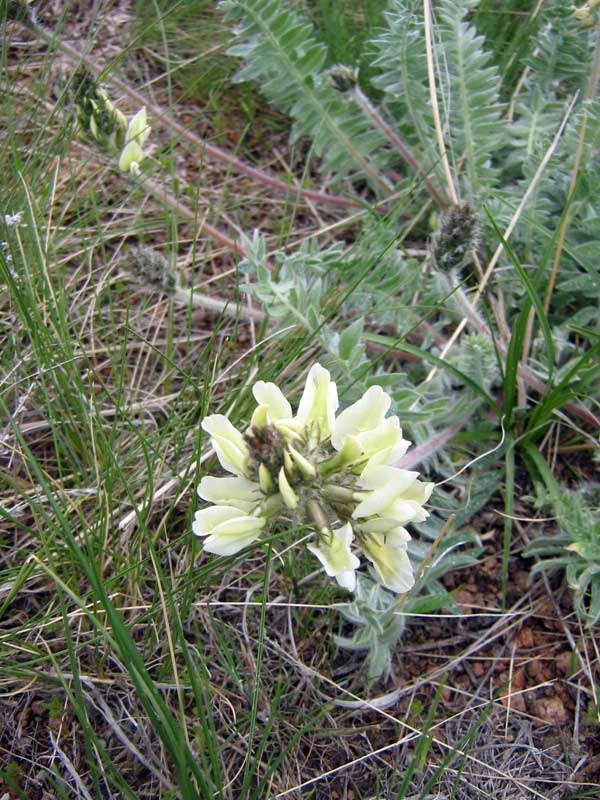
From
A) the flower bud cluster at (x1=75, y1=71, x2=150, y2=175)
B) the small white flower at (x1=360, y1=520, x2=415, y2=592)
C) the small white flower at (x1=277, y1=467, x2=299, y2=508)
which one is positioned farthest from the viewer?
the flower bud cluster at (x1=75, y1=71, x2=150, y2=175)

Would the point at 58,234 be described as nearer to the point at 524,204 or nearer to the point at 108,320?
the point at 108,320

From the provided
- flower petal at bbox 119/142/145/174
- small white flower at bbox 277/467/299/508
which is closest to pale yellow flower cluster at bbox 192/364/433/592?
small white flower at bbox 277/467/299/508

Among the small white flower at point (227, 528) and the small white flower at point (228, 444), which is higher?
the small white flower at point (228, 444)

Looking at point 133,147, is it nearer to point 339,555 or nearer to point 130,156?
point 130,156

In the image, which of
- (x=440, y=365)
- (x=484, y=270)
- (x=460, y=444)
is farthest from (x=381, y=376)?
(x=484, y=270)

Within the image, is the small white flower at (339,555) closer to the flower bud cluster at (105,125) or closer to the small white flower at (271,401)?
the small white flower at (271,401)

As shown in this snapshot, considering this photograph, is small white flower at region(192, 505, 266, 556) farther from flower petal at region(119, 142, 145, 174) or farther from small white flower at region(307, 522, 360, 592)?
flower petal at region(119, 142, 145, 174)

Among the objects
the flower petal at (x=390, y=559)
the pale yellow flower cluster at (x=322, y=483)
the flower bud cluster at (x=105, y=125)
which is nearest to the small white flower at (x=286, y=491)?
the pale yellow flower cluster at (x=322, y=483)
